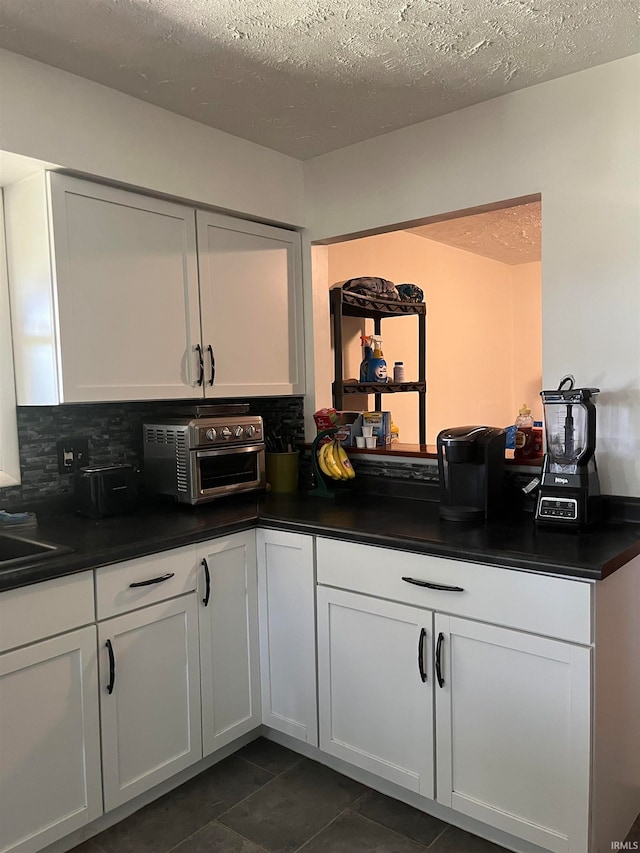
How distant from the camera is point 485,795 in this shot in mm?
1845

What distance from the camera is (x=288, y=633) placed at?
2.30 meters

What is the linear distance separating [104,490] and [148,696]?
704mm

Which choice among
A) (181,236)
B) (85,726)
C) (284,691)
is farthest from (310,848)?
(181,236)

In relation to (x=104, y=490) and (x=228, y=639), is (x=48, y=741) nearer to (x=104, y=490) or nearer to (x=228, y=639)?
(x=228, y=639)

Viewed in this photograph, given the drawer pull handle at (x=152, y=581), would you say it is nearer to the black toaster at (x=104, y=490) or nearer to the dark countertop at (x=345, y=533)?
the dark countertop at (x=345, y=533)

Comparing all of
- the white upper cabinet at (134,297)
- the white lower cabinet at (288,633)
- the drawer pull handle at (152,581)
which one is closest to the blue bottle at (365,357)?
the white upper cabinet at (134,297)

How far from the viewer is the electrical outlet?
2.42m

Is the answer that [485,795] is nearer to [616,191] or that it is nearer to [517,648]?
[517,648]

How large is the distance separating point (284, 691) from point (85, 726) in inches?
28.6

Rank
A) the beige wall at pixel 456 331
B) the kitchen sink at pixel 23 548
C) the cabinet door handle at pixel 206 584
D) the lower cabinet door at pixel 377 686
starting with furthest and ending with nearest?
the beige wall at pixel 456 331
the cabinet door handle at pixel 206 584
the lower cabinet door at pixel 377 686
the kitchen sink at pixel 23 548

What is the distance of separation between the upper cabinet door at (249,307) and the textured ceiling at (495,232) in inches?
42.8

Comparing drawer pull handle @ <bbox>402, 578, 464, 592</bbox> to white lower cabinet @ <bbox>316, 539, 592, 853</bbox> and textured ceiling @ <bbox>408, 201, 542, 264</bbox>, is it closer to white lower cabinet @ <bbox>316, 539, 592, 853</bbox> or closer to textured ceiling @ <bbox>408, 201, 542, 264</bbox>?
white lower cabinet @ <bbox>316, 539, 592, 853</bbox>

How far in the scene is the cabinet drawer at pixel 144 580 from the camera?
1893 millimetres

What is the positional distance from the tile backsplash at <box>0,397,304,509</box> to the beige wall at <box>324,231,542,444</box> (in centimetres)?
89
